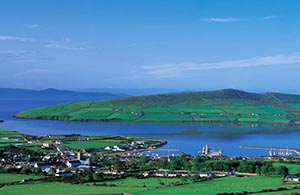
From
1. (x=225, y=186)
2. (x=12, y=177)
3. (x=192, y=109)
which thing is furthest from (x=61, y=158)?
(x=192, y=109)

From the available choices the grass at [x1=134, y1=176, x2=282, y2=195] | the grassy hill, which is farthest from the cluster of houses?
the grassy hill

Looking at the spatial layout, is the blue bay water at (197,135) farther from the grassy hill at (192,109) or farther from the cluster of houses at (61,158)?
the grassy hill at (192,109)

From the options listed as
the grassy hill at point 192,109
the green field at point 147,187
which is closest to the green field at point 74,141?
the green field at point 147,187

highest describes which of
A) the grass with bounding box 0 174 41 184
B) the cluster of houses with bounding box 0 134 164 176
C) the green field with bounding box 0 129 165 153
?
the green field with bounding box 0 129 165 153

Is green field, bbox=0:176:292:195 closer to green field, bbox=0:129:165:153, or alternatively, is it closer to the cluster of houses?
the cluster of houses

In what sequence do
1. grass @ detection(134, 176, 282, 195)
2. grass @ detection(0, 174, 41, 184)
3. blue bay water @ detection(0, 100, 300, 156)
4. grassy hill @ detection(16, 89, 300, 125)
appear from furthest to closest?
grassy hill @ detection(16, 89, 300, 125) < blue bay water @ detection(0, 100, 300, 156) < grass @ detection(0, 174, 41, 184) < grass @ detection(134, 176, 282, 195)

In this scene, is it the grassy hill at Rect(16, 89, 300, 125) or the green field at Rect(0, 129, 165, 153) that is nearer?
the green field at Rect(0, 129, 165, 153)

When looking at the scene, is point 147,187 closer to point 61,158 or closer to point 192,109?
point 61,158
